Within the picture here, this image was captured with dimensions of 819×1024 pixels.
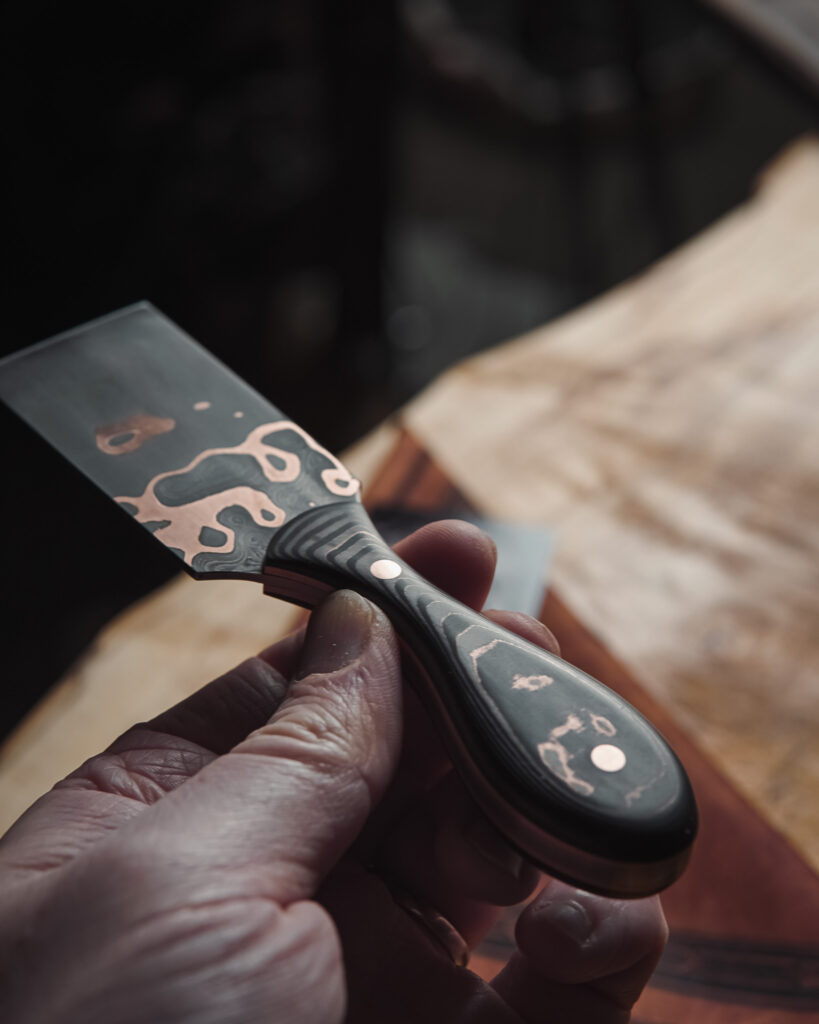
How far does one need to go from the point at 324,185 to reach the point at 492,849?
4.27 ft

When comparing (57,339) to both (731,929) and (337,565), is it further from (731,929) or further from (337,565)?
(731,929)

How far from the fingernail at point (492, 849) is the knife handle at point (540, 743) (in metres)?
0.07

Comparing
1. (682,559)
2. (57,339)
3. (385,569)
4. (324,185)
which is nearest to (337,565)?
(385,569)

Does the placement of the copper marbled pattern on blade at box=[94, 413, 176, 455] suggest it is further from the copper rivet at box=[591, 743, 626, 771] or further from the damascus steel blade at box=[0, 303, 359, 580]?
the copper rivet at box=[591, 743, 626, 771]

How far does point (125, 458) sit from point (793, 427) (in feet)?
2.07

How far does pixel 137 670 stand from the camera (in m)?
0.70

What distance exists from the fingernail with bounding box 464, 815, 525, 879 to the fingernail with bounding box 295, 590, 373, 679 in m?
0.11

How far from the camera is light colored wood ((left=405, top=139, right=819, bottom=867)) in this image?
2.21 ft

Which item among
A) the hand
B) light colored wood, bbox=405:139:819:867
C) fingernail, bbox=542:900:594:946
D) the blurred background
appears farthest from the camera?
the blurred background

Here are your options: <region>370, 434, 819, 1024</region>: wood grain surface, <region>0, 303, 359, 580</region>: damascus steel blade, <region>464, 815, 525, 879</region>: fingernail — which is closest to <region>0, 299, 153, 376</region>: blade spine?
<region>0, 303, 359, 580</region>: damascus steel blade

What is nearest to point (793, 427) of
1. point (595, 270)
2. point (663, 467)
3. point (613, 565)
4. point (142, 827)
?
point (663, 467)

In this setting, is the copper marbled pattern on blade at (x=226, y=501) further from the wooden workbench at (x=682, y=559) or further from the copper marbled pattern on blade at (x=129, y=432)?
the wooden workbench at (x=682, y=559)

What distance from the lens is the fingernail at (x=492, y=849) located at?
442 mm

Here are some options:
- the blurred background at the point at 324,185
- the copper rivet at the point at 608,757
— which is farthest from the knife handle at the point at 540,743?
the blurred background at the point at 324,185
